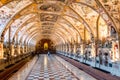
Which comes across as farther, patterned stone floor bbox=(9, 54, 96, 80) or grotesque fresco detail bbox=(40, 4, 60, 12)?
grotesque fresco detail bbox=(40, 4, 60, 12)

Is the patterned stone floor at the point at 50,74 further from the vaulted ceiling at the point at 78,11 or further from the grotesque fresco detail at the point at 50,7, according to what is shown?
the grotesque fresco detail at the point at 50,7

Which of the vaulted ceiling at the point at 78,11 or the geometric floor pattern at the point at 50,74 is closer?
the vaulted ceiling at the point at 78,11

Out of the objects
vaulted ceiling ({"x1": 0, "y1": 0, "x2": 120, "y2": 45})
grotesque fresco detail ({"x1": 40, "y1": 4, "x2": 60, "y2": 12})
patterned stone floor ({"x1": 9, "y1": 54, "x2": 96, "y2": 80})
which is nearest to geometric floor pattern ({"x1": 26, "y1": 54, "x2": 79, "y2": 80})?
patterned stone floor ({"x1": 9, "y1": 54, "x2": 96, "y2": 80})

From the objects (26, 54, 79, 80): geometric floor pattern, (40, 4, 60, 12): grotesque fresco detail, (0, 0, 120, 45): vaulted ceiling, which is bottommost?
(26, 54, 79, 80): geometric floor pattern

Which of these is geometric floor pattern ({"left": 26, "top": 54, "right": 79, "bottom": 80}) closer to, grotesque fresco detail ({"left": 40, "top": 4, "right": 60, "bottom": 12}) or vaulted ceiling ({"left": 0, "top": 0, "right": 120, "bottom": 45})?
vaulted ceiling ({"left": 0, "top": 0, "right": 120, "bottom": 45})

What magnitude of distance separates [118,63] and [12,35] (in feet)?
49.3

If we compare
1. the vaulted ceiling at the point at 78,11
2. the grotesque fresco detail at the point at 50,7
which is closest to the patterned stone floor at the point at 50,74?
the vaulted ceiling at the point at 78,11

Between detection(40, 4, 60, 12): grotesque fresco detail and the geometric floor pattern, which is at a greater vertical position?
detection(40, 4, 60, 12): grotesque fresco detail

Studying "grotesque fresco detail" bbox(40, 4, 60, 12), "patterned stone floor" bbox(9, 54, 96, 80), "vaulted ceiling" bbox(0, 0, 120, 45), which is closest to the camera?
"vaulted ceiling" bbox(0, 0, 120, 45)

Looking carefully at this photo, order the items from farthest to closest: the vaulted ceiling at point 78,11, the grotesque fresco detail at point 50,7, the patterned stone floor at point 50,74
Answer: the grotesque fresco detail at point 50,7, the patterned stone floor at point 50,74, the vaulted ceiling at point 78,11

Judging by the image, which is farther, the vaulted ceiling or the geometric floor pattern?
the geometric floor pattern

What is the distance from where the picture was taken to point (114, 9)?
43.9 feet

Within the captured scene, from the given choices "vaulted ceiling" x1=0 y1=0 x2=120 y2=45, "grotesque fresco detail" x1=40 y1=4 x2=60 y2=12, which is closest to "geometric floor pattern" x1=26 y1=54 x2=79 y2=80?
"vaulted ceiling" x1=0 y1=0 x2=120 y2=45

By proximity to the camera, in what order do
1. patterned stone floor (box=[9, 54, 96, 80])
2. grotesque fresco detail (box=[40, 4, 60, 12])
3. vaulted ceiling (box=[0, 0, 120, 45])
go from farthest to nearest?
grotesque fresco detail (box=[40, 4, 60, 12])
patterned stone floor (box=[9, 54, 96, 80])
vaulted ceiling (box=[0, 0, 120, 45])
